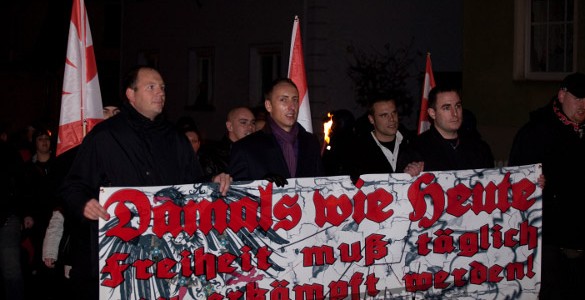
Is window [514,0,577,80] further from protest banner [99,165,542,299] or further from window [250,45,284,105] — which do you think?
protest banner [99,165,542,299]

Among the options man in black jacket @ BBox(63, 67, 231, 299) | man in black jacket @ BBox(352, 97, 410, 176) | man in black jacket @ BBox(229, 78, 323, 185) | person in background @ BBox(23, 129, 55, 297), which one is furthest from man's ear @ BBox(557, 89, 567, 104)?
person in background @ BBox(23, 129, 55, 297)

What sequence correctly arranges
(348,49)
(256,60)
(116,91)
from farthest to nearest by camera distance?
(116,91)
(256,60)
(348,49)

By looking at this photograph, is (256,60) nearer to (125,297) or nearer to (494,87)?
(494,87)

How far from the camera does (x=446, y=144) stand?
7070 millimetres

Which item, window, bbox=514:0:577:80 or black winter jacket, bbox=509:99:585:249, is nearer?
black winter jacket, bbox=509:99:585:249

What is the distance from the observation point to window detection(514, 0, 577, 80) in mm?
15367

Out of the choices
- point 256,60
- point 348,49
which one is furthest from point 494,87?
point 256,60

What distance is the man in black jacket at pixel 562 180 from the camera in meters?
7.11

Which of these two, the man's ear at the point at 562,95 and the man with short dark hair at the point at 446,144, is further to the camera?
the man's ear at the point at 562,95

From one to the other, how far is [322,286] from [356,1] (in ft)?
53.5

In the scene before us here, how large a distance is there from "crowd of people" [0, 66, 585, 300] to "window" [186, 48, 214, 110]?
52.4 feet

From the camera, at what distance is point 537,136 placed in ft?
23.8

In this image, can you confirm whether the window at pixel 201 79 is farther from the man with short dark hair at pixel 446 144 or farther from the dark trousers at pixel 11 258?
the man with short dark hair at pixel 446 144

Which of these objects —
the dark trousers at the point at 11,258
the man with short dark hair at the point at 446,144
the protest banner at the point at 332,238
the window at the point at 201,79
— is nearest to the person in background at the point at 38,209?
the dark trousers at the point at 11,258
